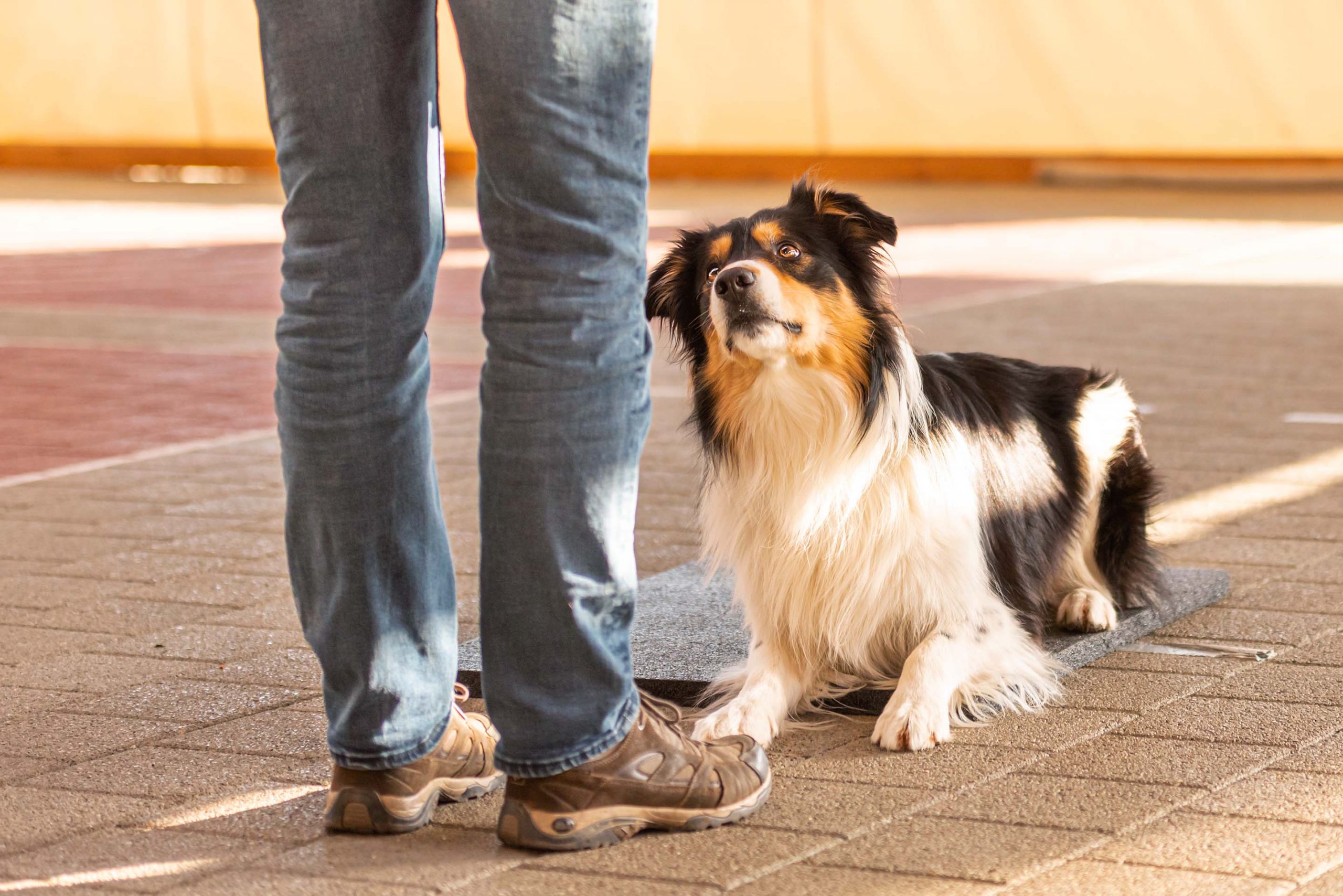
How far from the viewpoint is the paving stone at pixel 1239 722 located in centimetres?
284

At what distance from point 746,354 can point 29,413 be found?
14.4 feet

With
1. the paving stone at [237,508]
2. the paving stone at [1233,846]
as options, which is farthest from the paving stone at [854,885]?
the paving stone at [237,508]

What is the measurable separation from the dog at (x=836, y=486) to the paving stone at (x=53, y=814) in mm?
995

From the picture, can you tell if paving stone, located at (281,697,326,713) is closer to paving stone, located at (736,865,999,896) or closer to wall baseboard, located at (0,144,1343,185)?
paving stone, located at (736,865,999,896)

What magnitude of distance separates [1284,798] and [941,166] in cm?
1458

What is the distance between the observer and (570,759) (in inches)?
89.8

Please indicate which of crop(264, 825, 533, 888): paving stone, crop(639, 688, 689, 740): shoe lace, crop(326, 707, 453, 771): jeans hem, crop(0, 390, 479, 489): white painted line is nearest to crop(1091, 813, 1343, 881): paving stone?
crop(639, 688, 689, 740): shoe lace

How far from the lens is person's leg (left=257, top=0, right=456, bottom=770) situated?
2.17 m

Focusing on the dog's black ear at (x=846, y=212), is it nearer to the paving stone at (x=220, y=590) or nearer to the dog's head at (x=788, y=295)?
the dog's head at (x=788, y=295)

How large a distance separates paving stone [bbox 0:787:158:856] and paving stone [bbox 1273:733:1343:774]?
1.81m

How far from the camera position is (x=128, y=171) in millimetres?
19938

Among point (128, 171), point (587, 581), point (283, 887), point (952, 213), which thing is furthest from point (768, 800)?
point (128, 171)

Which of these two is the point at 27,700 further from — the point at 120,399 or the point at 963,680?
the point at 120,399

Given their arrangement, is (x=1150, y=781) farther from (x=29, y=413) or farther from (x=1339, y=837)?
(x=29, y=413)
